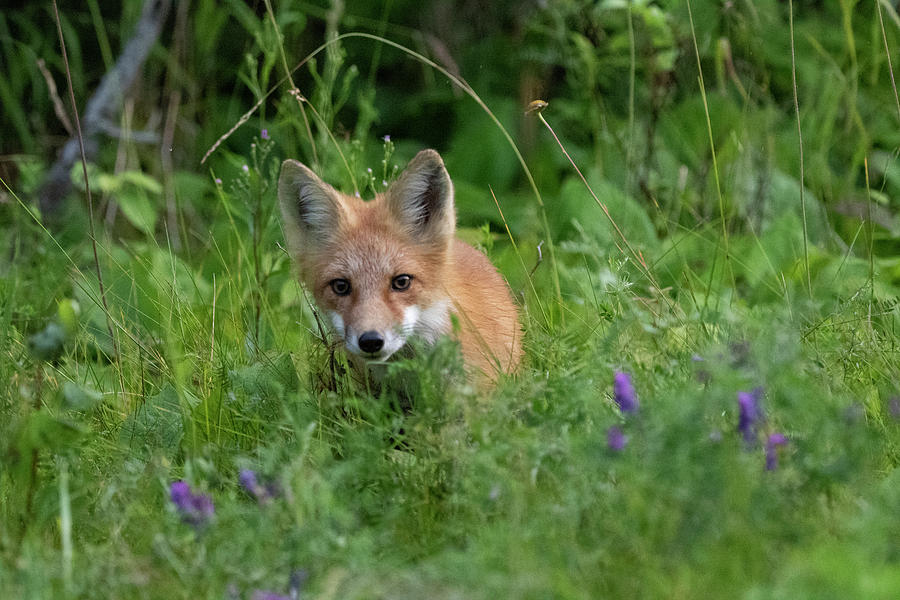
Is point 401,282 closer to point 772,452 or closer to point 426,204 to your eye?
point 426,204

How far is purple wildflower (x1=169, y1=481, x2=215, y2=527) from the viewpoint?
2.10m

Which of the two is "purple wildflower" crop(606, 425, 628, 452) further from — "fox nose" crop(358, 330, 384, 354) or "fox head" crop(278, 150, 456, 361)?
"fox head" crop(278, 150, 456, 361)

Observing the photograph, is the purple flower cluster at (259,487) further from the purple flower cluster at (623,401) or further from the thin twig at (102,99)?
the thin twig at (102,99)

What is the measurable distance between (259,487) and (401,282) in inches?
56.1

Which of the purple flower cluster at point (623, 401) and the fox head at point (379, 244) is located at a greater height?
the purple flower cluster at point (623, 401)

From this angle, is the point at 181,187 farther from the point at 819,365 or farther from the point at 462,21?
the point at 819,365

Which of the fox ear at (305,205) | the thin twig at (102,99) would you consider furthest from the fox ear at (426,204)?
the thin twig at (102,99)

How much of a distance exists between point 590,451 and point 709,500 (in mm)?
260

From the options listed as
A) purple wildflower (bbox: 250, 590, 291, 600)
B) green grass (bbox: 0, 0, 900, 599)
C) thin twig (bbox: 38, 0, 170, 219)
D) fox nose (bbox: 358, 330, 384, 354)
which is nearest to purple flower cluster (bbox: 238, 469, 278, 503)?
green grass (bbox: 0, 0, 900, 599)

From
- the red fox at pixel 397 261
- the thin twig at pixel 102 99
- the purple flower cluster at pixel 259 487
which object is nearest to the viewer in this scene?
the purple flower cluster at pixel 259 487

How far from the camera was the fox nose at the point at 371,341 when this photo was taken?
3.14m

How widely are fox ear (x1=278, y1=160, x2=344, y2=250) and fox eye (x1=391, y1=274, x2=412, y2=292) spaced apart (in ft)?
1.07

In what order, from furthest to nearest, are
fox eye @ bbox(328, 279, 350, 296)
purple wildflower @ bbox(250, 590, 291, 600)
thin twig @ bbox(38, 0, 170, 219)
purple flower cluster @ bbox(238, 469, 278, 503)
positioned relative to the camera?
thin twig @ bbox(38, 0, 170, 219), fox eye @ bbox(328, 279, 350, 296), purple flower cluster @ bbox(238, 469, 278, 503), purple wildflower @ bbox(250, 590, 291, 600)

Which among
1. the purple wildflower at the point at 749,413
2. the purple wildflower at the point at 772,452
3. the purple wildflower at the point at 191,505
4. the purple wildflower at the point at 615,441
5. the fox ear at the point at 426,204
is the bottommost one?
the fox ear at the point at 426,204
